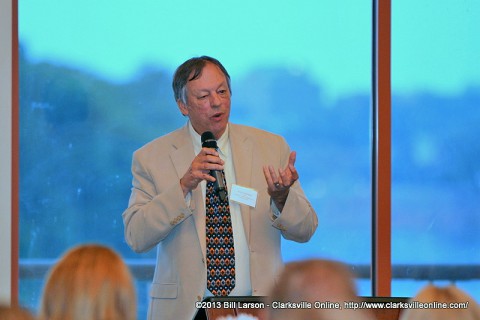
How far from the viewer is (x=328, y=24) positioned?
5551mm

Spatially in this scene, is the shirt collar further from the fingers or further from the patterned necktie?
the fingers

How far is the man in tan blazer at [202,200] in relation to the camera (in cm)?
372

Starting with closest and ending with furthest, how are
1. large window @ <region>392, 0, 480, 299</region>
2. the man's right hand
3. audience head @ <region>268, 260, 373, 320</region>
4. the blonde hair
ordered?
1. audience head @ <region>268, 260, 373, 320</region>
2. the blonde hair
3. the man's right hand
4. large window @ <region>392, 0, 480, 299</region>

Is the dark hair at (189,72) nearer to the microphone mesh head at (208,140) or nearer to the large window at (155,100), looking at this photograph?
the microphone mesh head at (208,140)

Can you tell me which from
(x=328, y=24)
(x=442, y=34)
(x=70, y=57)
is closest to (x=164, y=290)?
(x=70, y=57)

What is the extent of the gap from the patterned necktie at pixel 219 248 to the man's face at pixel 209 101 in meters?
0.29

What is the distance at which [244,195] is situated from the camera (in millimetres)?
3799

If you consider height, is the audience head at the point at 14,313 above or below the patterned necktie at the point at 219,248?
below

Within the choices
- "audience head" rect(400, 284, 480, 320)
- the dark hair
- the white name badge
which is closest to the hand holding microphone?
the white name badge

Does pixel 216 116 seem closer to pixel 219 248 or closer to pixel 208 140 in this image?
pixel 208 140
